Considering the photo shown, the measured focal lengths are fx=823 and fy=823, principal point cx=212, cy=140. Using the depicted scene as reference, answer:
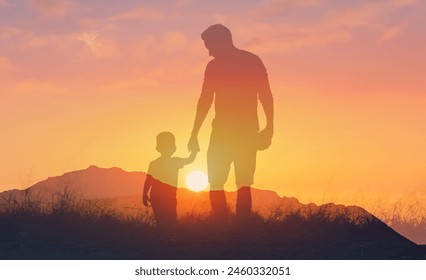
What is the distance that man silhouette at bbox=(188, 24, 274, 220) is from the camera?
13.4 meters

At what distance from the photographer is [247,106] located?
13367mm

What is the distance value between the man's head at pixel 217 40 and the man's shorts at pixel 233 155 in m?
1.30

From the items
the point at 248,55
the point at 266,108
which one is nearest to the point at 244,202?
the point at 266,108

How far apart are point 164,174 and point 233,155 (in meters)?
1.27

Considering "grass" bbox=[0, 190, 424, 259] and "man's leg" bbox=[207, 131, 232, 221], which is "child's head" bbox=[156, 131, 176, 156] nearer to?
"man's leg" bbox=[207, 131, 232, 221]

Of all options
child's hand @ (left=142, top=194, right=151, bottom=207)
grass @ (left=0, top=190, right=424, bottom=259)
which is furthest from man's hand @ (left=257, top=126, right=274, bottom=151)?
child's hand @ (left=142, top=194, right=151, bottom=207)

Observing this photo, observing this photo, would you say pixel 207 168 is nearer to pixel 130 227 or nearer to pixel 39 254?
pixel 130 227

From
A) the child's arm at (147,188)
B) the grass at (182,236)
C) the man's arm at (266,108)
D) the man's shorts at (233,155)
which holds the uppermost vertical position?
the man's arm at (266,108)

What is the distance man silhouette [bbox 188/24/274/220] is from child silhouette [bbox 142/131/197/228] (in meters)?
0.61

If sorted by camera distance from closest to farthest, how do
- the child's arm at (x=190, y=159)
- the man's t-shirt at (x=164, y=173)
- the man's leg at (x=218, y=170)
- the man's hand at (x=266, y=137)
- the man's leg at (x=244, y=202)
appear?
the man's hand at (x=266, y=137), the man's leg at (x=218, y=170), the man's leg at (x=244, y=202), the child's arm at (x=190, y=159), the man's t-shirt at (x=164, y=173)

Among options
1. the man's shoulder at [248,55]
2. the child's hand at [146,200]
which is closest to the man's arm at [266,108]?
the man's shoulder at [248,55]

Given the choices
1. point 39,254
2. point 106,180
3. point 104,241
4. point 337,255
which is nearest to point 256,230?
point 337,255

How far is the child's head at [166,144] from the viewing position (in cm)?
1377

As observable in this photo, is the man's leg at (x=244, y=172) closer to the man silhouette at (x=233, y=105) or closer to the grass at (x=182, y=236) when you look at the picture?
the man silhouette at (x=233, y=105)
